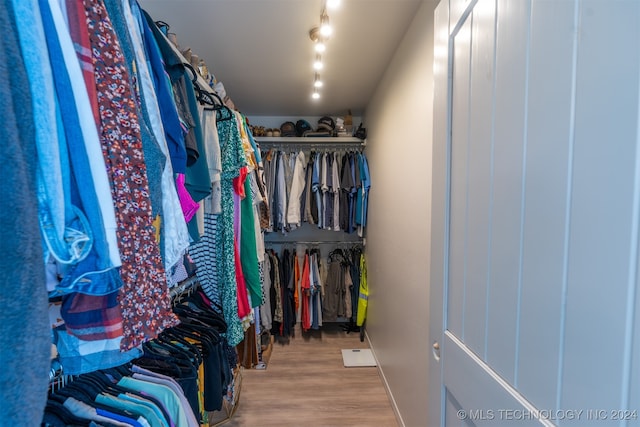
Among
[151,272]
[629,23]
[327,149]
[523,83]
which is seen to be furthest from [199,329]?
[327,149]

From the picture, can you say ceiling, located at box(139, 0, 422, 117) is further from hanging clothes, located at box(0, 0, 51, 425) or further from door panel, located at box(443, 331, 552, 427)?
door panel, located at box(443, 331, 552, 427)

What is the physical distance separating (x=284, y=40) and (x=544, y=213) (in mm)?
1831

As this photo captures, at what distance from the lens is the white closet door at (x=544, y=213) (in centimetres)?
38

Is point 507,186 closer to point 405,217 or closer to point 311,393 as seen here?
point 405,217

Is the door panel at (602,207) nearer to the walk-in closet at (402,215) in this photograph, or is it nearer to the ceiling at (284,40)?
the walk-in closet at (402,215)

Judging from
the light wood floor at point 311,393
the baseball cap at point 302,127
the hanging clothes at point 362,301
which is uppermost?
the baseball cap at point 302,127

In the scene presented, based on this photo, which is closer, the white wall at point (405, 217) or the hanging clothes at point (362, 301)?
the white wall at point (405, 217)

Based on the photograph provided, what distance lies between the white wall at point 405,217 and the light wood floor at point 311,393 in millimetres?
189

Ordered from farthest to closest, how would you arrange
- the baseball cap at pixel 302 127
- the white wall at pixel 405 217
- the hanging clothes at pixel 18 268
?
the baseball cap at pixel 302 127
the white wall at pixel 405 217
the hanging clothes at pixel 18 268

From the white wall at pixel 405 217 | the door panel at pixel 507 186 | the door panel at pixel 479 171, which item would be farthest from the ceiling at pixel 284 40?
the door panel at pixel 507 186

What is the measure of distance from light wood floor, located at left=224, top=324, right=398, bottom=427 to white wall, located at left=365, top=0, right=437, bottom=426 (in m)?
0.19

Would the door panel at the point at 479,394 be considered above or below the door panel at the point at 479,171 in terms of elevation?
below

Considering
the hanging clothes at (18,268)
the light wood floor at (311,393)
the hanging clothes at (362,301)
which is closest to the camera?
the hanging clothes at (18,268)

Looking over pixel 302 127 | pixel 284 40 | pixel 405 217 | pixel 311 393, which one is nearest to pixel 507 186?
pixel 405 217
